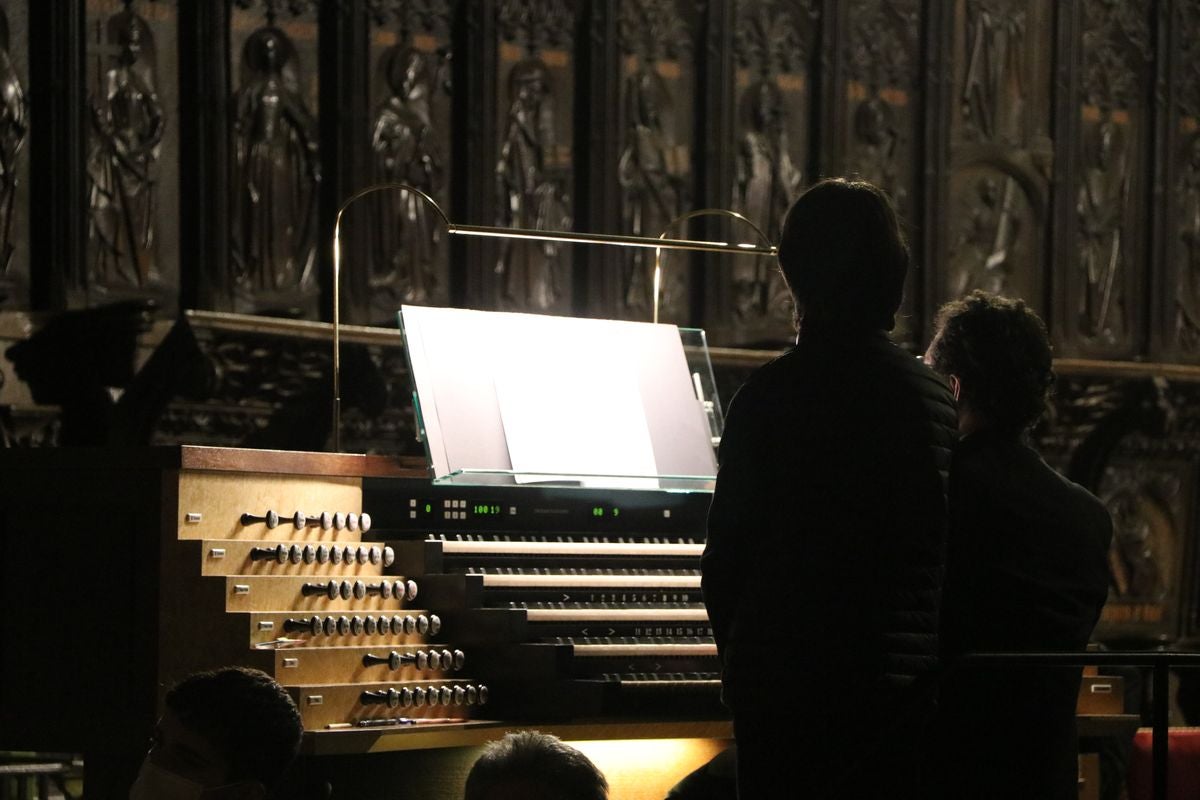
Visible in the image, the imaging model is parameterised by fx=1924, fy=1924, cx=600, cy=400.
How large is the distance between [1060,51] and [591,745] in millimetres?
7279

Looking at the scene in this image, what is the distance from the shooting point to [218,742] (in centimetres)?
308

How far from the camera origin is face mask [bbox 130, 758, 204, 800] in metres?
3.07

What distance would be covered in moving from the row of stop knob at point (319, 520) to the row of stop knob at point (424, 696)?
1.56ft

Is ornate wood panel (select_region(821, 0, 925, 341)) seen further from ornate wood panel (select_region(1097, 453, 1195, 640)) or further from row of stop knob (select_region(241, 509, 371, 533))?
row of stop knob (select_region(241, 509, 371, 533))

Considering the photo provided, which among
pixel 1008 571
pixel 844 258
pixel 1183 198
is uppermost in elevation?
pixel 844 258

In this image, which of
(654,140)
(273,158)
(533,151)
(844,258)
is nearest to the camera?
(844,258)

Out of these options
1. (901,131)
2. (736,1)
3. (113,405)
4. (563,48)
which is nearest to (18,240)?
(113,405)

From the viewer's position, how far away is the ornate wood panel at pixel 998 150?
1088cm

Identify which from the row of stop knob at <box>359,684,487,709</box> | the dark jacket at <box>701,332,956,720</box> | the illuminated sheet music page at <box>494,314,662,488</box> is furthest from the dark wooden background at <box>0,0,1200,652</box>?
the dark jacket at <box>701,332,956,720</box>

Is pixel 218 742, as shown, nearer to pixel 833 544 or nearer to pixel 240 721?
pixel 240 721

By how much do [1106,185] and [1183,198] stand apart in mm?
605

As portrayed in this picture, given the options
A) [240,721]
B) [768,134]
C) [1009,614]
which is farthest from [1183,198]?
[240,721]

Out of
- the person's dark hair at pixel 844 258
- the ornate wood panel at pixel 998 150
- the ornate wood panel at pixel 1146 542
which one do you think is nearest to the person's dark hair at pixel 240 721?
the person's dark hair at pixel 844 258

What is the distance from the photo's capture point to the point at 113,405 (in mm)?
7773
